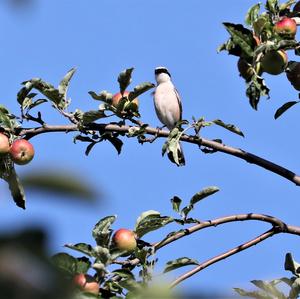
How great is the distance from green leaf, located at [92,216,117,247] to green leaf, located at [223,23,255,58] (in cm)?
87

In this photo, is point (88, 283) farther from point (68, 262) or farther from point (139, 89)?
point (139, 89)

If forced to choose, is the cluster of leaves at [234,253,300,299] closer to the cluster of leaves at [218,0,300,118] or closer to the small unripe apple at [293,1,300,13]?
the cluster of leaves at [218,0,300,118]

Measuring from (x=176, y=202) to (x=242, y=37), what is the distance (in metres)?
0.75

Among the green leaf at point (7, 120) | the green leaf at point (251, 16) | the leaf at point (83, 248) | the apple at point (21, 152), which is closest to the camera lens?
the leaf at point (83, 248)

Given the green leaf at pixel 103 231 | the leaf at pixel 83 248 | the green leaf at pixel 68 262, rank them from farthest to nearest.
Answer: the green leaf at pixel 103 231 → the leaf at pixel 83 248 → the green leaf at pixel 68 262

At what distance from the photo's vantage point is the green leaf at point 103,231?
2.69m

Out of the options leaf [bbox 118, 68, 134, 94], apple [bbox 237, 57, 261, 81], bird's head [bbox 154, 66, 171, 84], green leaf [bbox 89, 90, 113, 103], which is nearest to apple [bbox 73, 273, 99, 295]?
apple [bbox 237, 57, 261, 81]

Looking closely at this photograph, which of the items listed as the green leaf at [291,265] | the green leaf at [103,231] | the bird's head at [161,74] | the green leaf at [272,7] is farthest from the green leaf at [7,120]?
the bird's head at [161,74]

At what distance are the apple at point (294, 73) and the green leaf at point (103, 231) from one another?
0.97 m

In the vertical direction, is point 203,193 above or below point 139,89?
below

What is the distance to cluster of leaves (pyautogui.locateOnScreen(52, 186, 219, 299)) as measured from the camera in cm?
231

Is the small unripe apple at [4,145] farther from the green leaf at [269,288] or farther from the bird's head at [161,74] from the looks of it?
the bird's head at [161,74]

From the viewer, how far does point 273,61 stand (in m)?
2.68

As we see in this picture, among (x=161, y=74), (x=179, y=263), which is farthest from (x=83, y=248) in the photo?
(x=161, y=74)
